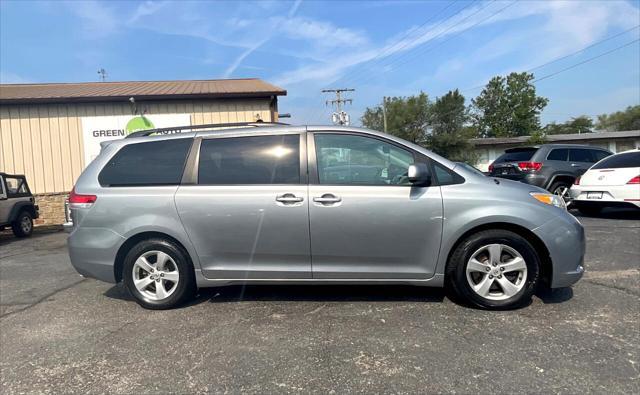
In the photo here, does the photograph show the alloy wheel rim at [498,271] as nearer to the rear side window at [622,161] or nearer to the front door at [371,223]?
the front door at [371,223]

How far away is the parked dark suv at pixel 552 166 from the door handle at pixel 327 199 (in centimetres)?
742

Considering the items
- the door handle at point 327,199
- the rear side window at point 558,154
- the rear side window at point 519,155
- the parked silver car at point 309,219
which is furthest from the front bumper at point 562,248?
the rear side window at point 519,155

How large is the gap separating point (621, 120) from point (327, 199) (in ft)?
321

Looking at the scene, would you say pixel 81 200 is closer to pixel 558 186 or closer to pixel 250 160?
pixel 250 160

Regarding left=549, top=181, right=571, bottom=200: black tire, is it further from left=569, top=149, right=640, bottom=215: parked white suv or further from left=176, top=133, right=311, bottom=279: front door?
left=176, top=133, right=311, bottom=279: front door

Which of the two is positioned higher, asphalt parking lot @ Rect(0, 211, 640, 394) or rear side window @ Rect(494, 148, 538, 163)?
rear side window @ Rect(494, 148, 538, 163)

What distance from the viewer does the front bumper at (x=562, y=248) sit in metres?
3.81

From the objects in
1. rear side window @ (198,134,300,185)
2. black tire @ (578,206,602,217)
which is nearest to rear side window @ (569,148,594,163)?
black tire @ (578,206,602,217)

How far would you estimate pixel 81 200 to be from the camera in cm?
424

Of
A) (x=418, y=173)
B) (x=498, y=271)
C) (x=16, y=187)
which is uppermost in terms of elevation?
(x=16, y=187)

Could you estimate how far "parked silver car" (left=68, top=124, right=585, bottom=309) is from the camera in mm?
3846

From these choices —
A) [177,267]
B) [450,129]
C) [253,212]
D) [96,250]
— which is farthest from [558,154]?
[450,129]

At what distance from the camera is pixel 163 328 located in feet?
12.3

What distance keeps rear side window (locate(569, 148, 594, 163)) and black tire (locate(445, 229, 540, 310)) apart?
808cm
